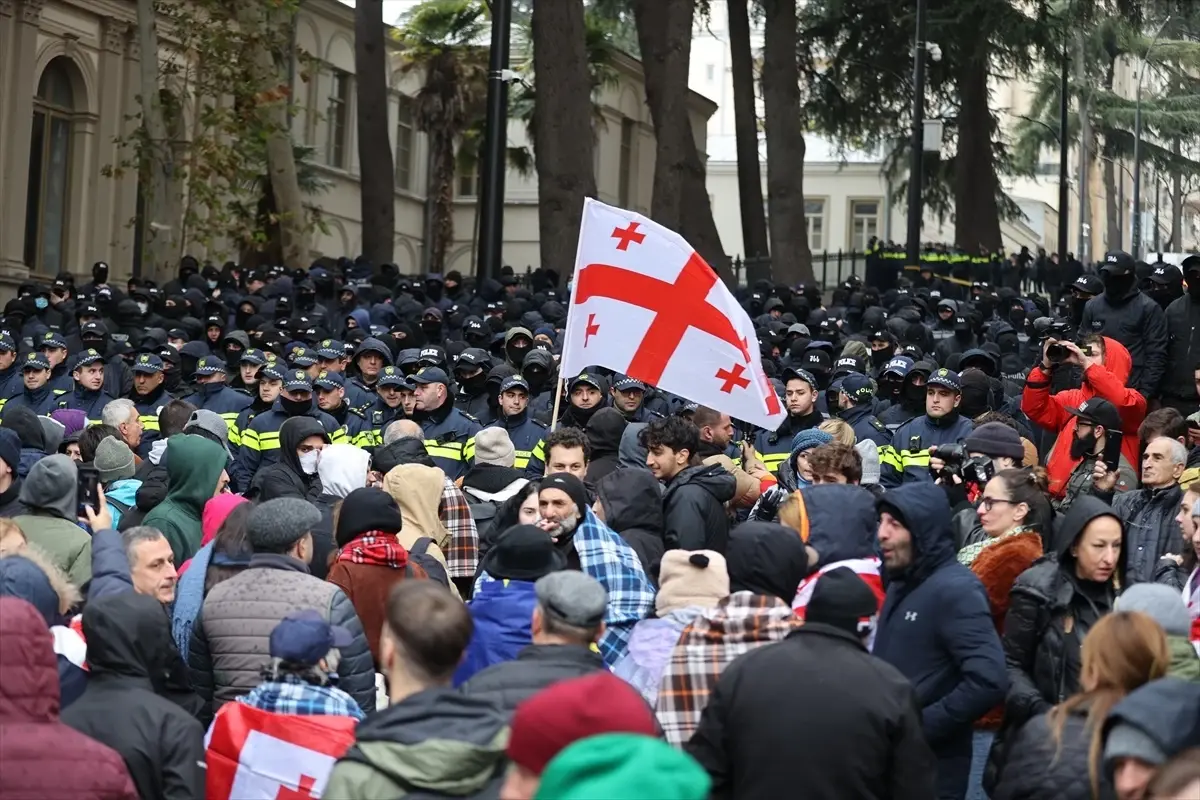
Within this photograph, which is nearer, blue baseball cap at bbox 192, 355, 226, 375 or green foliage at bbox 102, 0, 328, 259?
blue baseball cap at bbox 192, 355, 226, 375

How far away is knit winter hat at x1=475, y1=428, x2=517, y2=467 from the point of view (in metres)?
10.3

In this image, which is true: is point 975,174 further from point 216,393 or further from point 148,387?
point 148,387

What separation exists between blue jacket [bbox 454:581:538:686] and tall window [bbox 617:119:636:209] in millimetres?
49170

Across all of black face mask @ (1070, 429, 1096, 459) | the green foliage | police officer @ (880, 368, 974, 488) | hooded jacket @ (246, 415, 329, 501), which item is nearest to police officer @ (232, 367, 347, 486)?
hooded jacket @ (246, 415, 329, 501)

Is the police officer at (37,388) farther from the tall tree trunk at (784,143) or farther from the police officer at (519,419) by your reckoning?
the tall tree trunk at (784,143)

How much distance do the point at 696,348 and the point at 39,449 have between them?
3382mm

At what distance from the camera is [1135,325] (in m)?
12.9

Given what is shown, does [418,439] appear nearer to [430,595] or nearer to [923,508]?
[923,508]

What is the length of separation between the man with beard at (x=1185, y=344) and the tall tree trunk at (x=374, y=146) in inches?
752

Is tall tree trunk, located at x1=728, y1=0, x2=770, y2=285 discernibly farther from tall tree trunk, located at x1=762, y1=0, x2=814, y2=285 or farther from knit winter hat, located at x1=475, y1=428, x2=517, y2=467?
knit winter hat, located at x1=475, y1=428, x2=517, y2=467

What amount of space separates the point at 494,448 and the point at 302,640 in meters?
4.41

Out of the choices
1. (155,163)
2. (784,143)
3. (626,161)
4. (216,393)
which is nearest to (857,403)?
(216,393)

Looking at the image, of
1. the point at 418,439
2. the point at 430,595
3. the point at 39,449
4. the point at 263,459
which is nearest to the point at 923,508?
the point at 430,595

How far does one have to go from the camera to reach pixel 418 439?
10.4 metres
